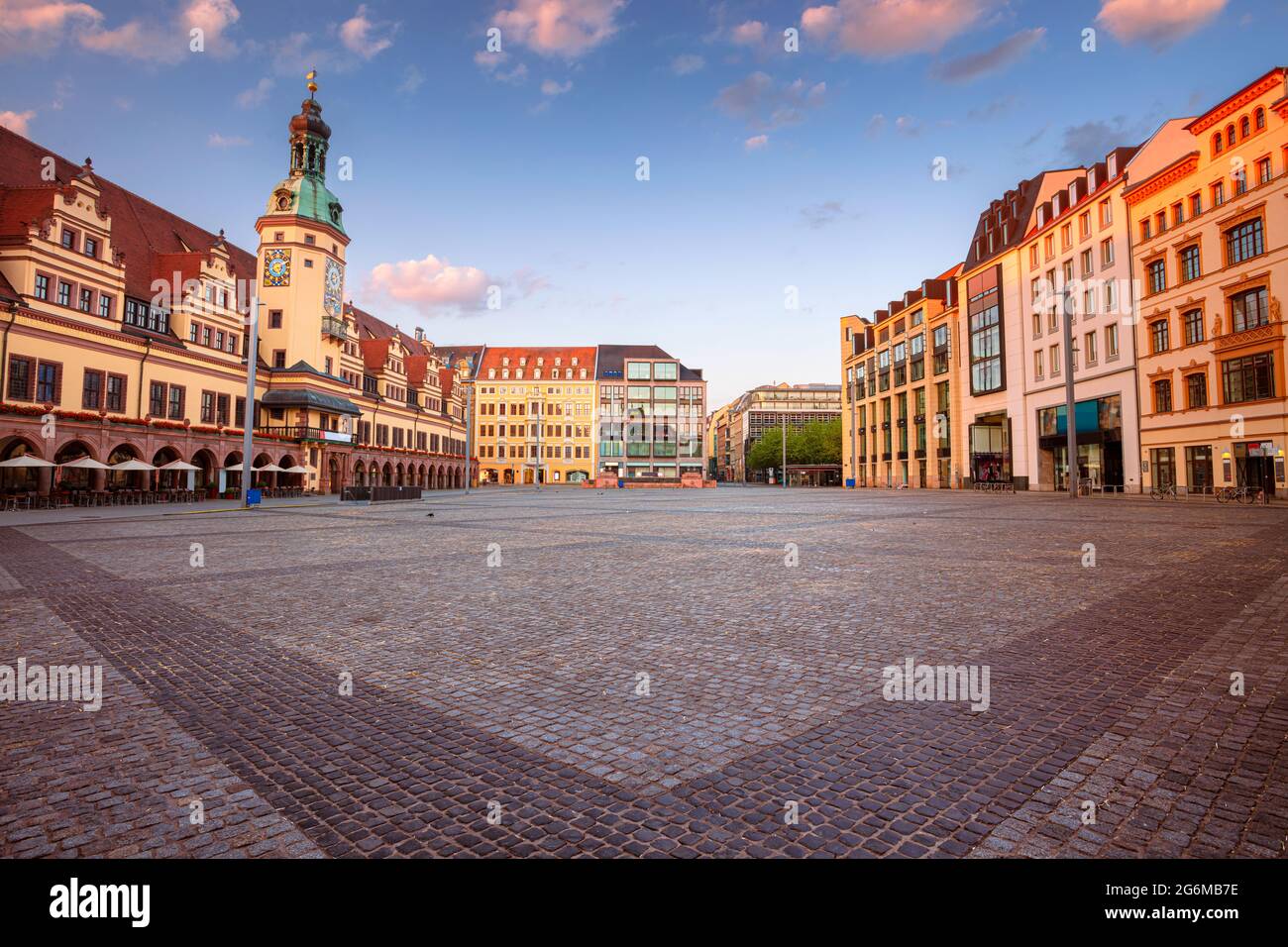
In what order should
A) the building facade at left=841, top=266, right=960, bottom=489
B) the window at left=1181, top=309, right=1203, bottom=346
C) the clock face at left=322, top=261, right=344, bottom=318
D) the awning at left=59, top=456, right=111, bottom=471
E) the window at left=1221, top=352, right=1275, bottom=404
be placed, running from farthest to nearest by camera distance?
the building facade at left=841, top=266, right=960, bottom=489
the clock face at left=322, top=261, right=344, bottom=318
the window at left=1181, top=309, right=1203, bottom=346
the window at left=1221, top=352, right=1275, bottom=404
the awning at left=59, top=456, right=111, bottom=471

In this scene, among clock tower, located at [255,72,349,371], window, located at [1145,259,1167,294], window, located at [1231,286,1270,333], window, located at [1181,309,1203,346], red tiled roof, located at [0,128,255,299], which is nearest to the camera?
window, located at [1231,286,1270,333]

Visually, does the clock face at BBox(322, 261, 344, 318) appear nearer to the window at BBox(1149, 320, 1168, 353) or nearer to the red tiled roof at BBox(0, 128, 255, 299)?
the red tiled roof at BBox(0, 128, 255, 299)

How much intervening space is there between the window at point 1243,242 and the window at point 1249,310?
5.86 ft

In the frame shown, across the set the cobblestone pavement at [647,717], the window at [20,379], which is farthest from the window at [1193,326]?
the window at [20,379]

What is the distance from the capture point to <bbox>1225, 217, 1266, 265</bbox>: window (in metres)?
31.2

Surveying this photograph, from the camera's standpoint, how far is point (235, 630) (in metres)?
6.35

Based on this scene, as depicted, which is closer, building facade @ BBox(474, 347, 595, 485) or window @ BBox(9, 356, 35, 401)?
window @ BBox(9, 356, 35, 401)

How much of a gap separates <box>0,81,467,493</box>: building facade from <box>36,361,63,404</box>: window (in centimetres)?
6

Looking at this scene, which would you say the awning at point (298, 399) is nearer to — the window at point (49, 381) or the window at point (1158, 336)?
→ the window at point (49, 381)

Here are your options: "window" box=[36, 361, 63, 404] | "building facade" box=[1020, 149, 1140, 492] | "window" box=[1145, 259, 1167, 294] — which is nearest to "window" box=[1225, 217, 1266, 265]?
"window" box=[1145, 259, 1167, 294]
